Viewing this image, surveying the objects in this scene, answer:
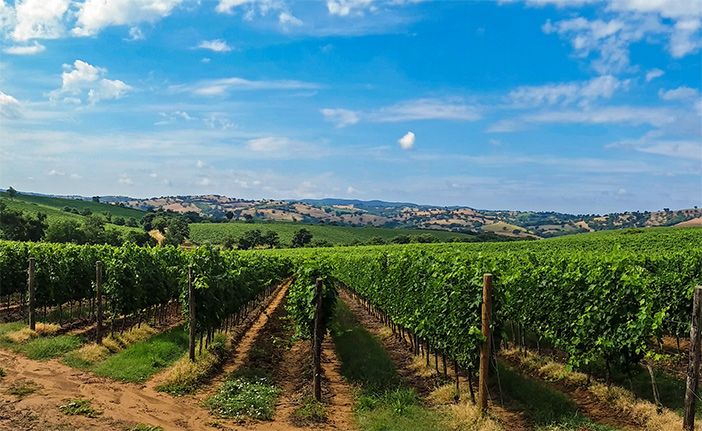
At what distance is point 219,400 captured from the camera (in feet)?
34.8

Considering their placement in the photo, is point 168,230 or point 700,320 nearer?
point 700,320

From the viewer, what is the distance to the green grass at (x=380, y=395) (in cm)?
934

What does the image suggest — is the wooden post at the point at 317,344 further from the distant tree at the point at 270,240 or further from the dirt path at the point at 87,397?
the distant tree at the point at 270,240

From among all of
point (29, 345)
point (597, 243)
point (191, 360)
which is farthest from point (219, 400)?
point (597, 243)

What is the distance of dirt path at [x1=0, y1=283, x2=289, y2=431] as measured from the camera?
8.93 metres

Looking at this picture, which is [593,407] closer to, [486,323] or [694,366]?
[694,366]

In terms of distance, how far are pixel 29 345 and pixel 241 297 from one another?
7.02 metres

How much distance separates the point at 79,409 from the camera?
31.2ft

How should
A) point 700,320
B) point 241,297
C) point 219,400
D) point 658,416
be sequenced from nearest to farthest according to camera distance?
1. point 700,320
2. point 658,416
3. point 219,400
4. point 241,297

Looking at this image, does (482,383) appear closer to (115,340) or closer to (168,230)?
(115,340)

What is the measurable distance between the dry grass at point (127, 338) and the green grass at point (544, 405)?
11.4 metres

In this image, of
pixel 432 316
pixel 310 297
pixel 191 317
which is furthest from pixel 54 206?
pixel 432 316

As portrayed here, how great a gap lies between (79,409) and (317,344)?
16.6 feet

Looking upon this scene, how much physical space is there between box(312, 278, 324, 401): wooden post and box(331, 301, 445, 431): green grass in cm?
93
